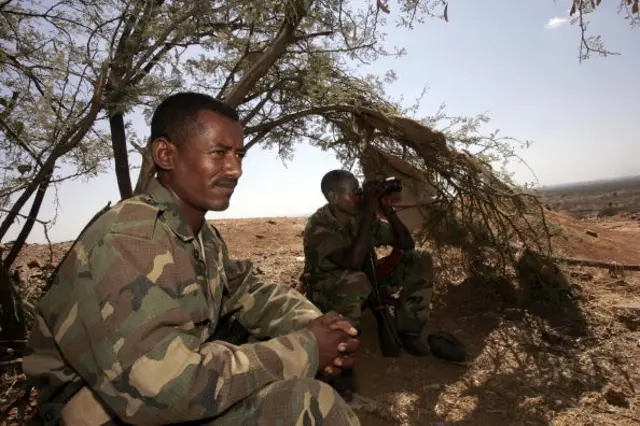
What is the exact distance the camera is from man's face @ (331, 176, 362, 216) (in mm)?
3715

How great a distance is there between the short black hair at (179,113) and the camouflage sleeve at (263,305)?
62cm

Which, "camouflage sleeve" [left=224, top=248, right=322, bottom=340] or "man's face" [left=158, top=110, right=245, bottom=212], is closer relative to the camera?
"man's face" [left=158, top=110, right=245, bottom=212]

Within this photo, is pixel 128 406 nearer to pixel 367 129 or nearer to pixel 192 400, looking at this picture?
pixel 192 400

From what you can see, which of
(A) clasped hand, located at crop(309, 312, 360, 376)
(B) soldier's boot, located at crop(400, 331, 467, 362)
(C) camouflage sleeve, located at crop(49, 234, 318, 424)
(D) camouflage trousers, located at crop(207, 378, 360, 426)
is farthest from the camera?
(B) soldier's boot, located at crop(400, 331, 467, 362)

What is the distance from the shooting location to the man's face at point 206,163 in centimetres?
158

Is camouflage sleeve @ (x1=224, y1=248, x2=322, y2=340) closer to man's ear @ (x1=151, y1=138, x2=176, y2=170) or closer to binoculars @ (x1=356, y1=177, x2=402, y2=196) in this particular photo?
man's ear @ (x1=151, y1=138, x2=176, y2=170)

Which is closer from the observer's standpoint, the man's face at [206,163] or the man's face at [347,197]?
the man's face at [206,163]

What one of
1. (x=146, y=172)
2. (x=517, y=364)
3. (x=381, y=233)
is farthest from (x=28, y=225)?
(x=517, y=364)

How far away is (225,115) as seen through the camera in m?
1.63

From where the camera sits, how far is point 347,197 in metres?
3.71

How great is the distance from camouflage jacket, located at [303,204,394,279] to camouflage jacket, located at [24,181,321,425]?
207cm

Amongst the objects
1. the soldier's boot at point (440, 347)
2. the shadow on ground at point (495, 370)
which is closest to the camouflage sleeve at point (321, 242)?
the shadow on ground at point (495, 370)

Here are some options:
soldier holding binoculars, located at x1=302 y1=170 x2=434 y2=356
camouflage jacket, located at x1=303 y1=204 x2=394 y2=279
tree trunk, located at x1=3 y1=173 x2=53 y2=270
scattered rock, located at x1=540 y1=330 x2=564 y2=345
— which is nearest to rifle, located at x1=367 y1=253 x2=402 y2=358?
soldier holding binoculars, located at x1=302 y1=170 x2=434 y2=356

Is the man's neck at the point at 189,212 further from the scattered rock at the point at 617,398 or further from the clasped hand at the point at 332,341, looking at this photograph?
the scattered rock at the point at 617,398
